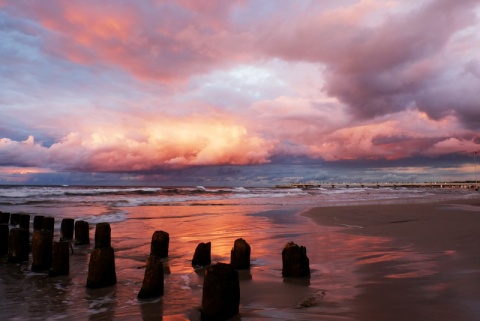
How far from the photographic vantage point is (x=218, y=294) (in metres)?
4.53

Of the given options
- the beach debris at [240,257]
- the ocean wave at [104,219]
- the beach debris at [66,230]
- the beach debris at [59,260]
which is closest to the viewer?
the beach debris at [240,257]

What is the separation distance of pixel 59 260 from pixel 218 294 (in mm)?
4420

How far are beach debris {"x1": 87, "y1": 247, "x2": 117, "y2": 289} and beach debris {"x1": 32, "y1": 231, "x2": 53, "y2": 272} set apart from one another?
2.09 metres

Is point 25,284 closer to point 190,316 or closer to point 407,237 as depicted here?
point 190,316

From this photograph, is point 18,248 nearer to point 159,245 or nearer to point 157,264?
point 159,245

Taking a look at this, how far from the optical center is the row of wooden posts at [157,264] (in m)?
4.55

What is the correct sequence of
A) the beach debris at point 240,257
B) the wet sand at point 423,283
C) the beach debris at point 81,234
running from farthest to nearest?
the beach debris at point 81,234 < the beach debris at point 240,257 < the wet sand at point 423,283

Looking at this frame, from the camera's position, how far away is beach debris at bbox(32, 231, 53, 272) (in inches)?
311

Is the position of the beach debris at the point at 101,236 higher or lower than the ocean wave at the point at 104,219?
higher

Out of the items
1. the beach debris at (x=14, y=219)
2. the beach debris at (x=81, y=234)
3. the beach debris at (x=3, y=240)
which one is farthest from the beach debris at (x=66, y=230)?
the beach debris at (x=14, y=219)

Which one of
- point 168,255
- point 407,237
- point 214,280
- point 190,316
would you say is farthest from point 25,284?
point 407,237

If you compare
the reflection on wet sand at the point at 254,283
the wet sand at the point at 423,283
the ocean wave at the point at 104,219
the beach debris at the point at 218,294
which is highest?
the beach debris at the point at 218,294

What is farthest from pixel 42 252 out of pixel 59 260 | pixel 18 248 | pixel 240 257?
pixel 240 257

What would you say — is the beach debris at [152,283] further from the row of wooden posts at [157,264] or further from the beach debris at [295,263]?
the beach debris at [295,263]
